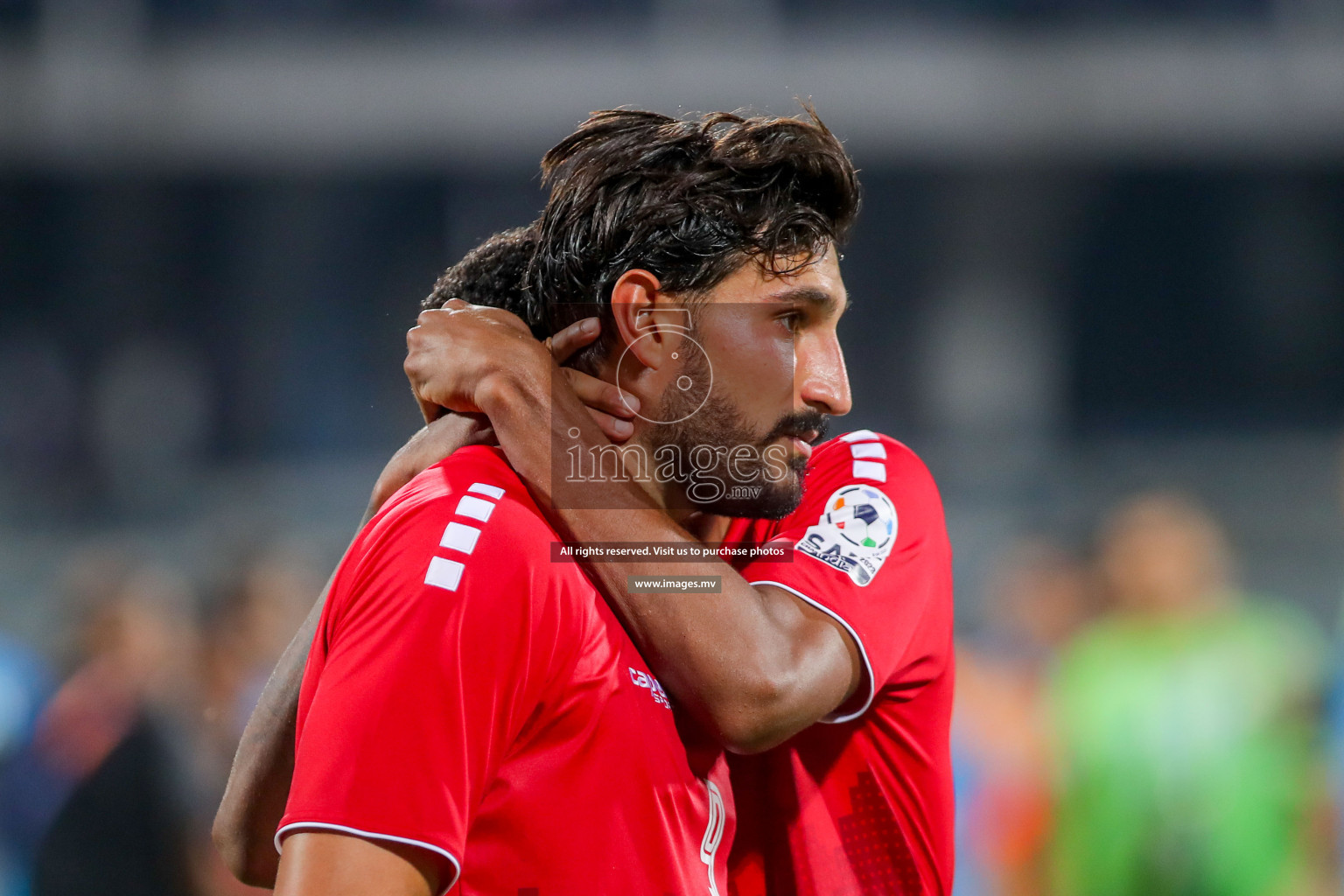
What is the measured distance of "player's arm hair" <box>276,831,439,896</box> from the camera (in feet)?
4.66

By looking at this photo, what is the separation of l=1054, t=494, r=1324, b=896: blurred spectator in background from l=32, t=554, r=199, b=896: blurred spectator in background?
3.25 meters

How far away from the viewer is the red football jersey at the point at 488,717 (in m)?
1.47

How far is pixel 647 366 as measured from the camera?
1.97 m

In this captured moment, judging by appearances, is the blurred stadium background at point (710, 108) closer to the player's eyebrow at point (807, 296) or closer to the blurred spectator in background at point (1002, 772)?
the blurred spectator in background at point (1002, 772)

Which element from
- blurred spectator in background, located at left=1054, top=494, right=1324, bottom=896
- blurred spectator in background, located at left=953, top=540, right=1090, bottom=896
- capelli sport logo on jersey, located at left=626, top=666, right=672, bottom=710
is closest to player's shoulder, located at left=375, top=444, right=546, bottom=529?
capelli sport logo on jersey, located at left=626, top=666, right=672, bottom=710

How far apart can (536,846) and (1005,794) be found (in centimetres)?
375

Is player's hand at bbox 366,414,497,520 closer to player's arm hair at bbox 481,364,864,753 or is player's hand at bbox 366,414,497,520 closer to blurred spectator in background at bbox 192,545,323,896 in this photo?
player's arm hair at bbox 481,364,864,753

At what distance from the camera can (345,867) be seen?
1432 mm

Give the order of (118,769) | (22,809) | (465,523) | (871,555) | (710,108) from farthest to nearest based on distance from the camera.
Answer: (710,108) → (22,809) → (118,769) → (871,555) → (465,523)

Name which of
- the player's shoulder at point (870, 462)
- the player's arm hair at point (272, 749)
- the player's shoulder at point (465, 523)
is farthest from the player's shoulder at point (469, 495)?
the player's shoulder at point (870, 462)

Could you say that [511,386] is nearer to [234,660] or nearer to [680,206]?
[680,206]

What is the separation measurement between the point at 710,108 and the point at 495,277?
13.0 metres

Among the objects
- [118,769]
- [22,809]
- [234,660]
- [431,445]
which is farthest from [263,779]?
[22,809]

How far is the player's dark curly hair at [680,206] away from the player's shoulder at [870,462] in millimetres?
367
